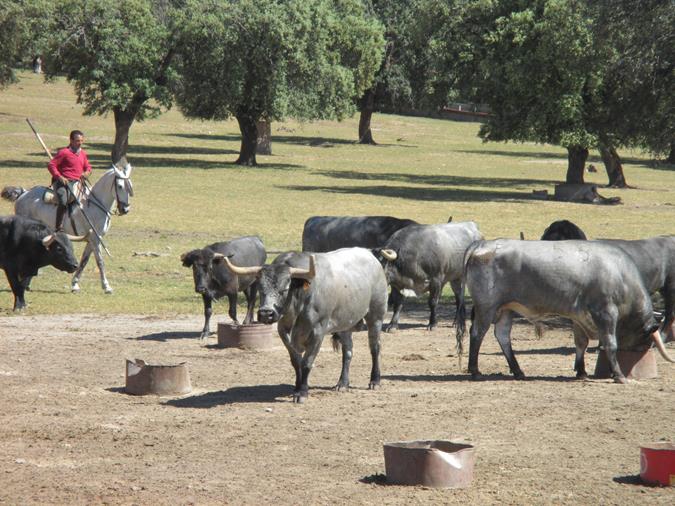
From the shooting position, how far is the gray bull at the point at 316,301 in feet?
41.2

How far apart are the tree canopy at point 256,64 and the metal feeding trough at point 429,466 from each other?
1640 inches

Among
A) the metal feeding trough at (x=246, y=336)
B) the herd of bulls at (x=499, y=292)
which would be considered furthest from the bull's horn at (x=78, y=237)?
the metal feeding trough at (x=246, y=336)

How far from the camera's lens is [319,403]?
12.6 m

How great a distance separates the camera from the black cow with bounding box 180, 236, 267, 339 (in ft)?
55.6

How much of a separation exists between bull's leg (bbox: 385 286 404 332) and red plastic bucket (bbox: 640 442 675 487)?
9081 mm

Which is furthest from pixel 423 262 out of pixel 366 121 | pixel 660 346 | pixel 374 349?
pixel 366 121

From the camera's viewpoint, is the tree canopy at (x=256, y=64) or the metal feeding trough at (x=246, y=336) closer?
the metal feeding trough at (x=246, y=336)

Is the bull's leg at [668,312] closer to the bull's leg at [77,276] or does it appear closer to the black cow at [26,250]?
the black cow at [26,250]

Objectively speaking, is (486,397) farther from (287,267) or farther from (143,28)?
(143,28)

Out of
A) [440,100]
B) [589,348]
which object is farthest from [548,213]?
[589,348]

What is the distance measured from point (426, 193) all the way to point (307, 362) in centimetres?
3278

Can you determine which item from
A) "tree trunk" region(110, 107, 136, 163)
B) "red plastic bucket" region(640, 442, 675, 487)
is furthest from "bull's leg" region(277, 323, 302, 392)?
"tree trunk" region(110, 107, 136, 163)

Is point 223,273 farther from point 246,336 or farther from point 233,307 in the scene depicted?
point 246,336

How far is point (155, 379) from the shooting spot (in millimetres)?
13031
